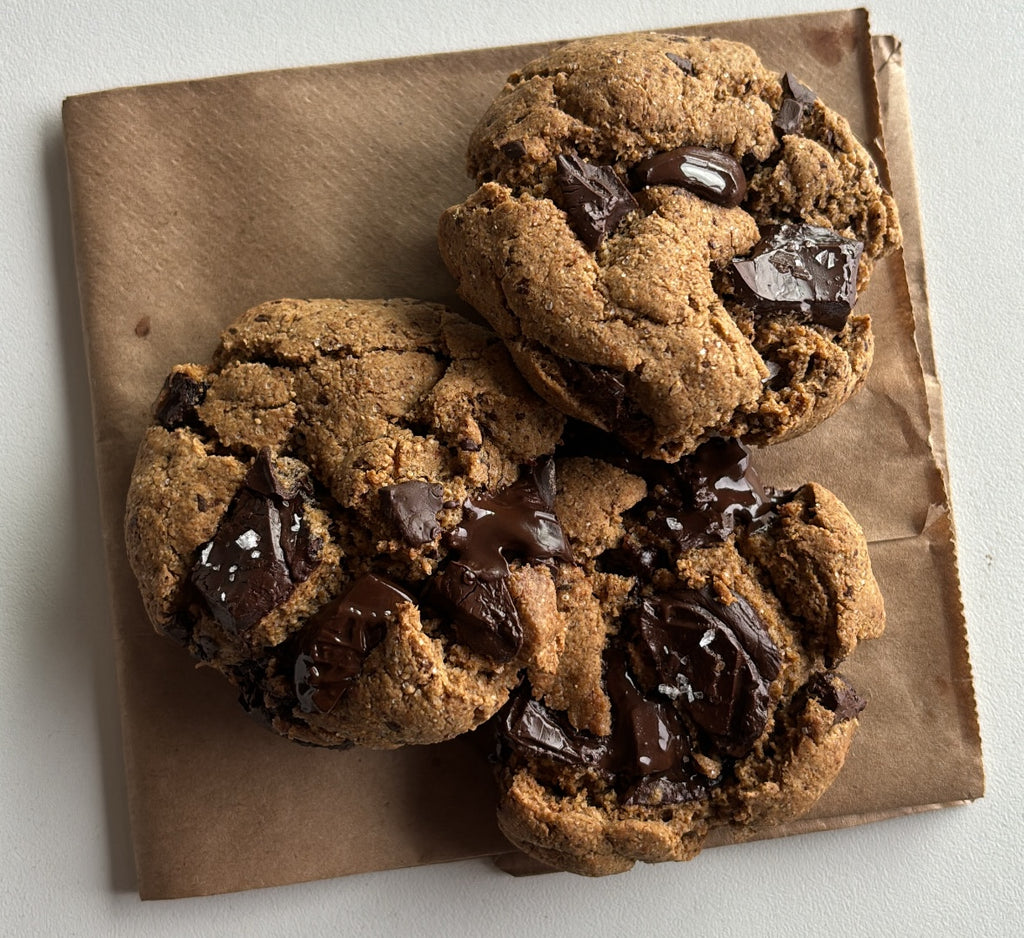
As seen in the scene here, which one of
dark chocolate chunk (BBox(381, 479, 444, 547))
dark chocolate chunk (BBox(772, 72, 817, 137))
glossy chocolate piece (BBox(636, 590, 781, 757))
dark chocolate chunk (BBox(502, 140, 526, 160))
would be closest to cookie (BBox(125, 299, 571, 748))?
dark chocolate chunk (BBox(381, 479, 444, 547))

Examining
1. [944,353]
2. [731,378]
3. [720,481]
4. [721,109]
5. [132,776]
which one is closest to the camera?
[731,378]

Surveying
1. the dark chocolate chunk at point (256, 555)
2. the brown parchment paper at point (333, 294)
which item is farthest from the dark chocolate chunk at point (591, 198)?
the dark chocolate chunk at point (256, 555)

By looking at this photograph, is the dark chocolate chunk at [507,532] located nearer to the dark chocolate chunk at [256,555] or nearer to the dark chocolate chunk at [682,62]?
the dark chocolate chunk at [256,555]

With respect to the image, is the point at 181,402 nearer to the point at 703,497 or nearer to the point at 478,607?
the point at 478,607

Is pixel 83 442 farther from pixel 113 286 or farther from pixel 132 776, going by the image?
pixel 132 776

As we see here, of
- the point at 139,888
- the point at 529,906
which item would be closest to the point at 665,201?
the point at 529,906

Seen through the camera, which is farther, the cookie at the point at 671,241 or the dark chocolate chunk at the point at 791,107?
the dark chocolate chunk at the point at 791,107
